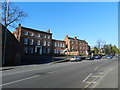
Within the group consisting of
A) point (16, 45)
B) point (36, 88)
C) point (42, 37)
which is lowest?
point (36, 88)

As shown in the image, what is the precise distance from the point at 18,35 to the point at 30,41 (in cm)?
503

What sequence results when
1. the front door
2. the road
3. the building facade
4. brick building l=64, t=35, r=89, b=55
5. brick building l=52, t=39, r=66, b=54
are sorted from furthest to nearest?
brick building l=64, t=35, r=89, b=55, brick building l=52, t=39, r=66, b=54, the front door, the building facade, the road

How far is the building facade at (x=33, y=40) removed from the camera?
5469 cm

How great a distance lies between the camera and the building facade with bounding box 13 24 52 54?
179 feet

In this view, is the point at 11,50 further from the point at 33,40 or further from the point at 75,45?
the point at 75,45

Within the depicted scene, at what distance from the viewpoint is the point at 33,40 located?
193 ft

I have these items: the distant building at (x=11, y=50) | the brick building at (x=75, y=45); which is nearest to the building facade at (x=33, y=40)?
the brick building at (x=75, y=45)

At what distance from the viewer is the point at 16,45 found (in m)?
28.9

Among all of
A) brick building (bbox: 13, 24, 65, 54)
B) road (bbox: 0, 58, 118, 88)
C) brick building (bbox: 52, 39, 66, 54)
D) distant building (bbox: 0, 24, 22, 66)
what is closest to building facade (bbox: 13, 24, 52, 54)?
brick building (bbox: 13, 24, 65, 54)

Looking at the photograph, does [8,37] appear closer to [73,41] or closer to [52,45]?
[52,45]

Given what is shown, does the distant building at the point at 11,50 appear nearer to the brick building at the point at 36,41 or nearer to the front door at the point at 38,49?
the brick building at the point at 36,41

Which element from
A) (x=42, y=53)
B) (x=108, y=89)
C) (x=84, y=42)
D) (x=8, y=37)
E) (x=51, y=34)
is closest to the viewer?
(x=108, y=89)

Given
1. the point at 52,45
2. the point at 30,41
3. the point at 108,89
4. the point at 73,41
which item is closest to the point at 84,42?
the point at 73,41

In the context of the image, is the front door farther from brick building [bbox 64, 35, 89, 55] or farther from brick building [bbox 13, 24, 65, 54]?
brick building [bbox 64, 35, 89, 55]
